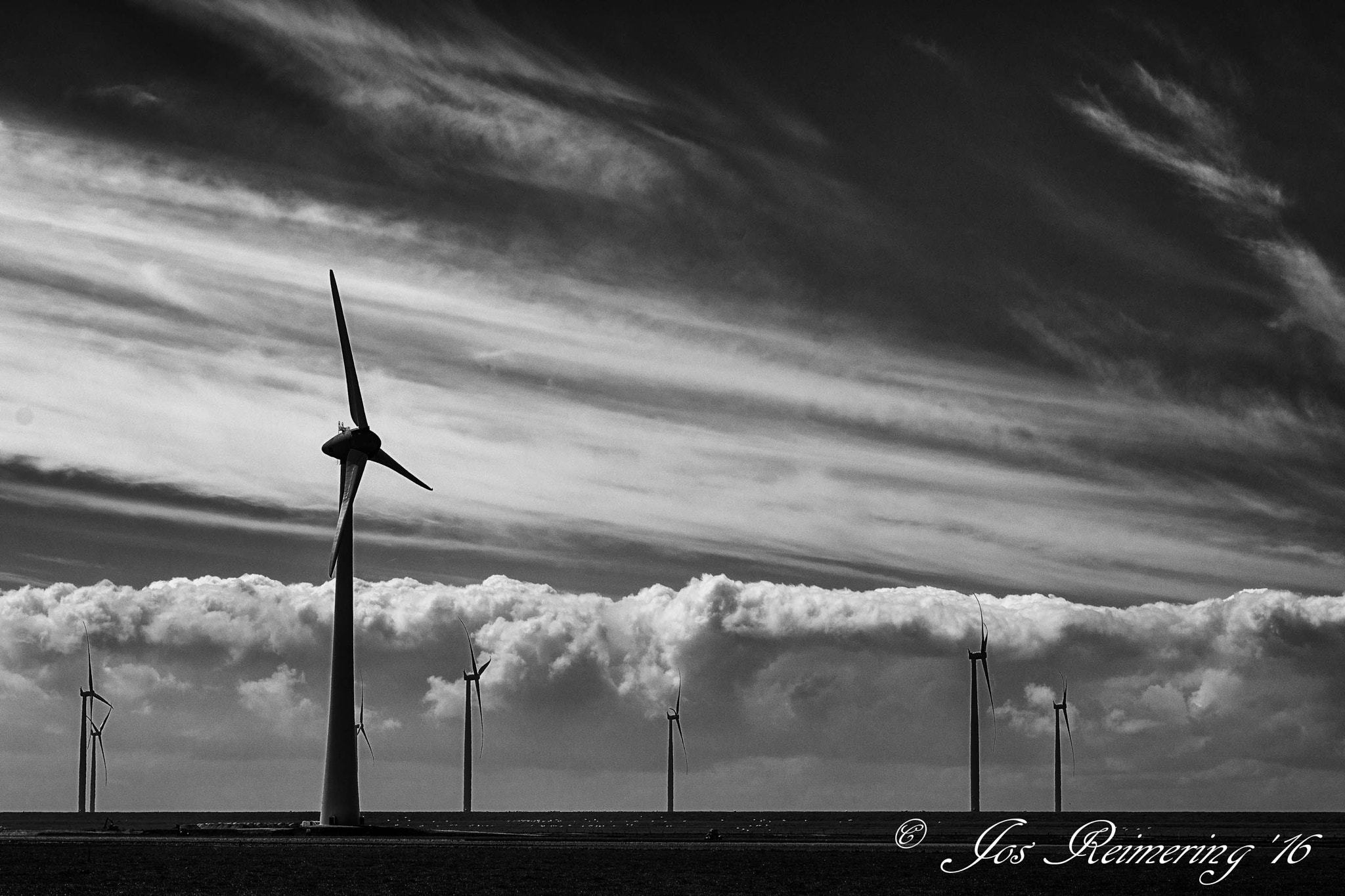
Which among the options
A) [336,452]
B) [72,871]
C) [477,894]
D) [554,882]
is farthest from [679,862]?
[336,452]

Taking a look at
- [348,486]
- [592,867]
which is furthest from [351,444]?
[592,867]

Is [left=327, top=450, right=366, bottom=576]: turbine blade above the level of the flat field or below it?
above

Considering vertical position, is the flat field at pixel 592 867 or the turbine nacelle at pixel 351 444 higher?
the turbine nacelle at pixel 351 444

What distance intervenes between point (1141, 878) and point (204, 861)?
4444 centimetres

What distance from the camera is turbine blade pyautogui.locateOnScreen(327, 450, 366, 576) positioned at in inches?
4075

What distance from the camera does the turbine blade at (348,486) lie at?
10349 cm

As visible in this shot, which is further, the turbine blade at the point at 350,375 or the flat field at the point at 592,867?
the turbine blade at the point at 350,375

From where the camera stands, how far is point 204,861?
246ft

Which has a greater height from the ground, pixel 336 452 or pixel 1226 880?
pixel 336 452

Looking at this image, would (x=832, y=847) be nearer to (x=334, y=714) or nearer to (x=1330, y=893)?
(x=334, y=714)

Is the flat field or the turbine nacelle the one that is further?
the turbine nacelle

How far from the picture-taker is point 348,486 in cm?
10769

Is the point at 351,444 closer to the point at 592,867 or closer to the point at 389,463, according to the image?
the point at 389,463

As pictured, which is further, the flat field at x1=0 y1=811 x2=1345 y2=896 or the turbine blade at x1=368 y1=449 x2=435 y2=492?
the turbine blade at x1=368 y1=449 x2=435 y2=492
